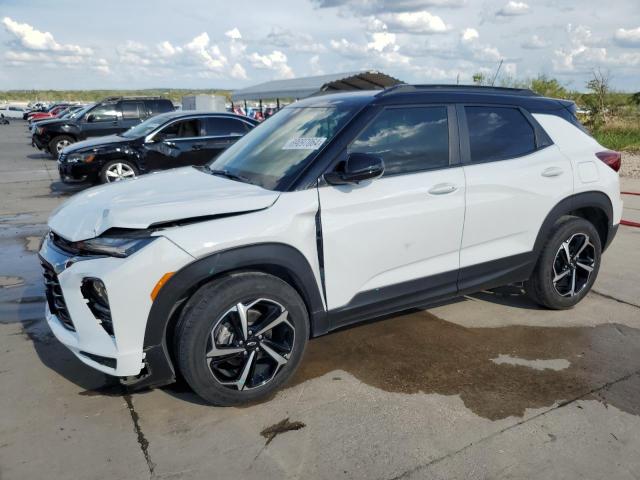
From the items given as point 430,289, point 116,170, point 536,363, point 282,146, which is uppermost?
point 282,146

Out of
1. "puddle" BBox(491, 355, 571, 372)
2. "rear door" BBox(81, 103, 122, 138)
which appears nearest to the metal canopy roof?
"rear door" BBox(81, 103, 122, 138)

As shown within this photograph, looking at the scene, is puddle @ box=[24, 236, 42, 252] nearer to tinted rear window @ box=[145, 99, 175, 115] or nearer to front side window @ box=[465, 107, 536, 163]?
front side window @ box=[465, 107, 536, 163]

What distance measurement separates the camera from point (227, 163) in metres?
3.94

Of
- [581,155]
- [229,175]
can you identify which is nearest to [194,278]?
[229,175]

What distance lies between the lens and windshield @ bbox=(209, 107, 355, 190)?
132 inches

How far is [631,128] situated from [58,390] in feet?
70.9

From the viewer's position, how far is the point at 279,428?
2928mm

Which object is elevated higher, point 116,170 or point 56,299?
point 56,299

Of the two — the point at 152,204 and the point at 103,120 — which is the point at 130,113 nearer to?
the point at 103,120

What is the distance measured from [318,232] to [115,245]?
1.13 metres

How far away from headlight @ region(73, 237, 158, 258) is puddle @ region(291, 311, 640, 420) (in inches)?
53.4

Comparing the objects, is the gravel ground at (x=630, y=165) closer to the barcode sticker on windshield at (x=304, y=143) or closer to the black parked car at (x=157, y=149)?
the black parked car at (x=157, y=149)

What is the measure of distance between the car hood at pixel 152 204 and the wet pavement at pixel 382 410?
1081mm

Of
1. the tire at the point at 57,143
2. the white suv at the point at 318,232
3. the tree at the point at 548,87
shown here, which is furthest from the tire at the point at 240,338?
the tree at the point at 548,87
